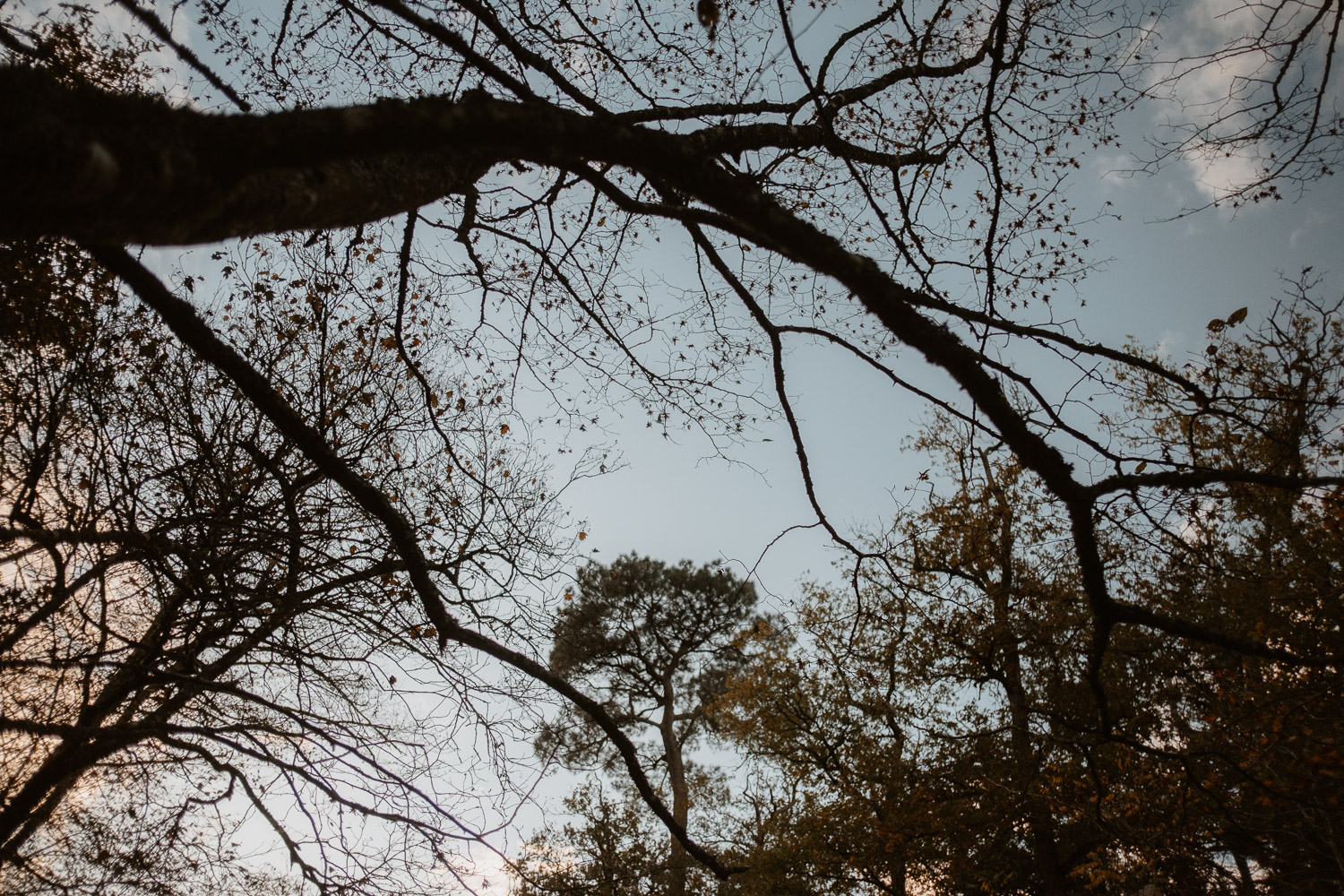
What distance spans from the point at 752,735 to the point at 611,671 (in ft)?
17.4

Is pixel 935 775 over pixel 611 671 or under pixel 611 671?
under

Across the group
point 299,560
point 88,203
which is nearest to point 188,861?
point 299,560

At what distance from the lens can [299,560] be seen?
13.3 feet

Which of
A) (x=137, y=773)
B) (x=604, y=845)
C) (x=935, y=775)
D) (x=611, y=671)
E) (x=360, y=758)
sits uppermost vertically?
(x=611, y=671)

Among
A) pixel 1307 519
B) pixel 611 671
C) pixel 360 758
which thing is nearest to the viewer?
pixel 360 758

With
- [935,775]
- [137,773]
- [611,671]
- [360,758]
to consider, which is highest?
[611,671]

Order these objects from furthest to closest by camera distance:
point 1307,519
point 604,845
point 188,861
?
point 604,845 → point 1307,519 → point 188,861

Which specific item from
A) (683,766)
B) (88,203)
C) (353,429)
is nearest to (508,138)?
(88,203)

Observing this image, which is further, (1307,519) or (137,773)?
(1307,519)

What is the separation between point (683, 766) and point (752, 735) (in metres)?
5.75

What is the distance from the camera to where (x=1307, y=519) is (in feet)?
27.9

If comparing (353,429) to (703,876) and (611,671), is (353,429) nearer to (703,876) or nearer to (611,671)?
(611,671)

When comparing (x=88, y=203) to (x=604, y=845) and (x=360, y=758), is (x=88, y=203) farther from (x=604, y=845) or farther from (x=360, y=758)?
(x=604, y=845)

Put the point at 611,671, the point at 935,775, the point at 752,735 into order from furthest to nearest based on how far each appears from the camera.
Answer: the point at 611,671, the point at 752,735, the point at 935,775
